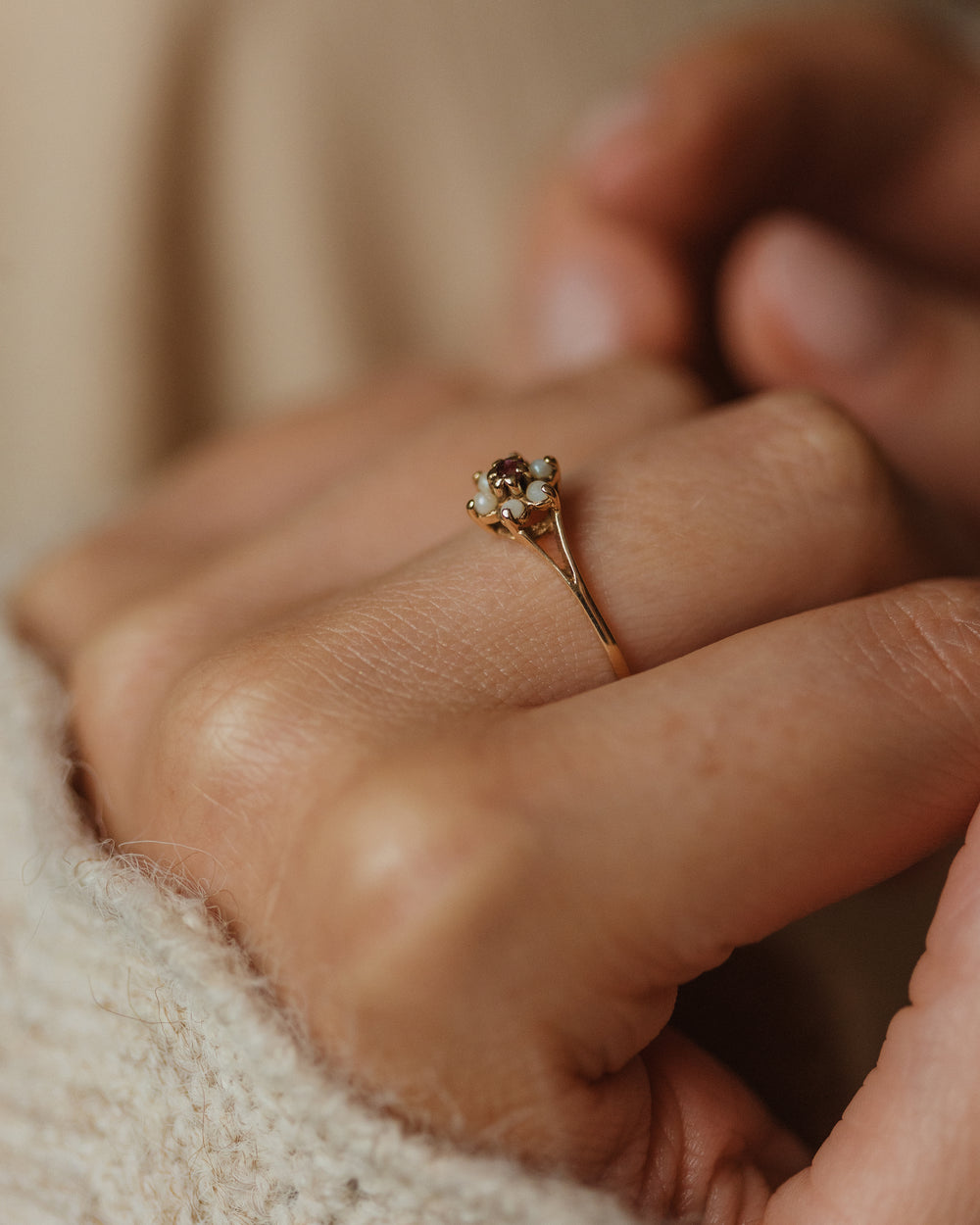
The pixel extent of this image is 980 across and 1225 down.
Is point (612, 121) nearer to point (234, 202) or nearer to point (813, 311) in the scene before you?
point (813, 311)

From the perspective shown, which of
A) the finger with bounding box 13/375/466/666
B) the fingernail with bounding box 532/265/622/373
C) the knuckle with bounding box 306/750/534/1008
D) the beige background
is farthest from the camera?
the beige background

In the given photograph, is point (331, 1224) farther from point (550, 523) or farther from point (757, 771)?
point (550, 523)

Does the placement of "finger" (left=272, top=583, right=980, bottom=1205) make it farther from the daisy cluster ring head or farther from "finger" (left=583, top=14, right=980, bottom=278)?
"finger" (left=583, top=14, right=980, bottom=278)

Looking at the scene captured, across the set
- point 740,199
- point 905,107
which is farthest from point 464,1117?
point 905,107

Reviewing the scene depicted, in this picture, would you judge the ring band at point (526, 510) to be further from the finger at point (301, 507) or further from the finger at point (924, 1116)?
the finger at point (924, 1116)

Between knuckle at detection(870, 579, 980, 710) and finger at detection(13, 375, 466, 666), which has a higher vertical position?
finger at detection(13, 375, 466, 666)

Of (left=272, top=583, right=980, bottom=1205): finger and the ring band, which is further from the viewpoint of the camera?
the ring band

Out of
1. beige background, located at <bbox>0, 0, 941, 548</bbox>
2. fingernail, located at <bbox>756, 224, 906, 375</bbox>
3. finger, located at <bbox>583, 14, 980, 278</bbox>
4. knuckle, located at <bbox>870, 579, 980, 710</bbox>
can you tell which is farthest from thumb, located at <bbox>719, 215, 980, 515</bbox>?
beige background, located at <bbox>0, 0, 941, 548</bbox>

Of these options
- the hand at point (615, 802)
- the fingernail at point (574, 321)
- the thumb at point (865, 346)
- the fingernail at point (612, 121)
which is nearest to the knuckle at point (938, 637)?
the hand at point (615, 802)
